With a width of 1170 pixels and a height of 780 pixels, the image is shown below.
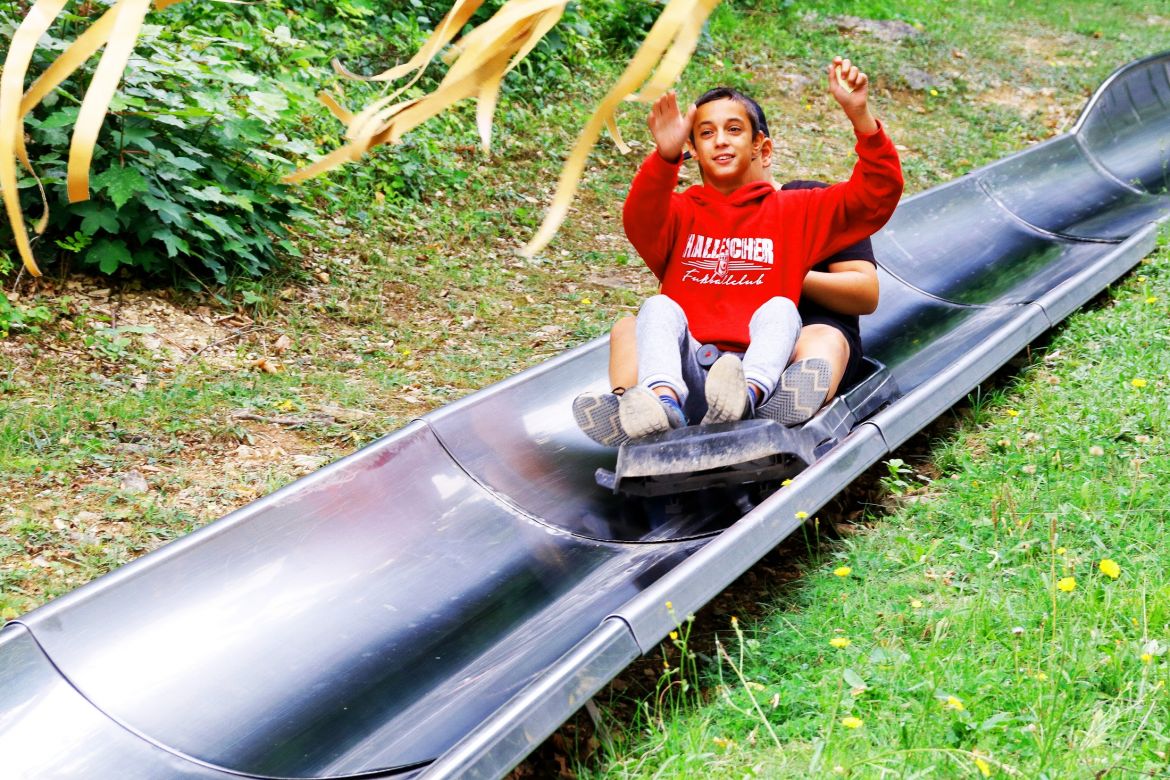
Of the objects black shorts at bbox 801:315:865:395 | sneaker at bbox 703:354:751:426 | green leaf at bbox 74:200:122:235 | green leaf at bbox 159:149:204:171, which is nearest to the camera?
sneaker at bbox 703:354:751:426

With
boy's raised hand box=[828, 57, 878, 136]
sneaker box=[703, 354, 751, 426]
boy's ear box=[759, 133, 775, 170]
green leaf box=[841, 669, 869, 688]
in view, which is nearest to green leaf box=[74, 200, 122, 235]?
boy's ear box=[759, 133, 775, 170]

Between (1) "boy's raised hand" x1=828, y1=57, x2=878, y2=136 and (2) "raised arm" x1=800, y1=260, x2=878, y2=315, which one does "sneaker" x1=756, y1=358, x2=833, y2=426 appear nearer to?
(2) "raised arm" x1=800, y1=260, x2=878, y2=315

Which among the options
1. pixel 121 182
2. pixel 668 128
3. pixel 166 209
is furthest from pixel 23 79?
pixel 166 209

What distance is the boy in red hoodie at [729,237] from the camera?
312cm

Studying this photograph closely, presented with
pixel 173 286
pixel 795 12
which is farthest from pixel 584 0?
pixel 173 286

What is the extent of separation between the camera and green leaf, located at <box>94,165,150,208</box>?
4.42 meters

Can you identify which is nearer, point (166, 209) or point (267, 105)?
point (166, 209)

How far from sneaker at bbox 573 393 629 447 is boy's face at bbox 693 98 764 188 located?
0.88 metres

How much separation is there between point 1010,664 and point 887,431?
96 centimetres

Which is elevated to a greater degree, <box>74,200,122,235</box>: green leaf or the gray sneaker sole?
<box>74,200,122,235</box>: green leaf

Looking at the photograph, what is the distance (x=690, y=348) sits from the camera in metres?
3.30

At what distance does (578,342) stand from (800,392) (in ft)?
7.23

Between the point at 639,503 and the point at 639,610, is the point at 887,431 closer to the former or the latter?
the point at 639,503

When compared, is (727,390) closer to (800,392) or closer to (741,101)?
(800,392)
